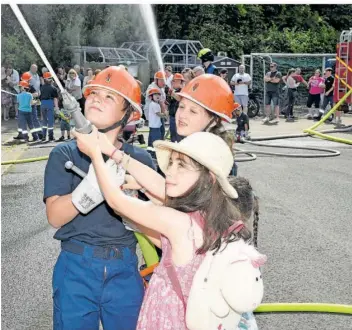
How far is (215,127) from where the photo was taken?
4027mm

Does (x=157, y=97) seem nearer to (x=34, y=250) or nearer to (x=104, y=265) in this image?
(x=34, y=250)

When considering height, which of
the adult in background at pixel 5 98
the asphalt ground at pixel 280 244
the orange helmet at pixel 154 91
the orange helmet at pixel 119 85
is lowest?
the adult in background at pixel 5 98

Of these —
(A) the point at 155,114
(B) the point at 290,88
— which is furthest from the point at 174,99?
(B) the point at 290,88

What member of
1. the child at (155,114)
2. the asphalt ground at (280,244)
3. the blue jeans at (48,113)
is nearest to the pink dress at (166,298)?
the asphalt ground at (280,244)

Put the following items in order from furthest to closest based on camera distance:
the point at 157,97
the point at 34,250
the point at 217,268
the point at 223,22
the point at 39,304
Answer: the point at 223,22 → the point at 157,97 → the point at 34,250 → the point at 39,304 → the point at 217,268

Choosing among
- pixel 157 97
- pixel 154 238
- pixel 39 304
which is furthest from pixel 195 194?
pixel 157 97

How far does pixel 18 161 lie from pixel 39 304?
7610 mm

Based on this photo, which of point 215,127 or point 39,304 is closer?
point 215,127

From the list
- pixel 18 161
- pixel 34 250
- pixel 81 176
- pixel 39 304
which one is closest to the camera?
pixel 81 176

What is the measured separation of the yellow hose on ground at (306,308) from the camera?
496 cm

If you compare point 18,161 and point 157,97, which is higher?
point 157,97

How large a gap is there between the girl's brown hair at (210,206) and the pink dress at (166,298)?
5 centimetres

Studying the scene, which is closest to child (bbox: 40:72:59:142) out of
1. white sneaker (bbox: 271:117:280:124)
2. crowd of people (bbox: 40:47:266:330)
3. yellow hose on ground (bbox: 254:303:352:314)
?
white sneaker (bbox: 271:117:280:124)

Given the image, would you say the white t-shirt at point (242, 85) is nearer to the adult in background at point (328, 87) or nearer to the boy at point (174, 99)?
the adult in background at point (328, 87)
